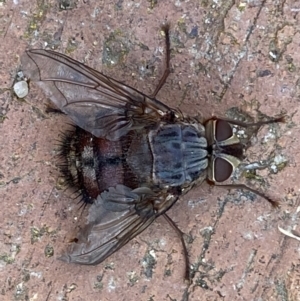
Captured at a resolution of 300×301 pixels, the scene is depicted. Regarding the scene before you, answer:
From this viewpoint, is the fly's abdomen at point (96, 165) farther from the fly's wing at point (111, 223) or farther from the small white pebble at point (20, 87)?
the small white pebble at point (20, 87)

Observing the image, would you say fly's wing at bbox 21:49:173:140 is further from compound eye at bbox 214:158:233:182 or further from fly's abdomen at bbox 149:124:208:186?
compound eye at bbox 214:158:233:182

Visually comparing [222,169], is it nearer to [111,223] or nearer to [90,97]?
[111,223]

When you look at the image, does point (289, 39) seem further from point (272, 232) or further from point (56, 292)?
point (56, 292)

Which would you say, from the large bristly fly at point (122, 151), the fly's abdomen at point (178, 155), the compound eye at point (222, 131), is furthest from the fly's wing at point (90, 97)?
the compound eye at point (222, 131)

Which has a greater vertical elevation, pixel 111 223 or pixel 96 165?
pixel 96 165

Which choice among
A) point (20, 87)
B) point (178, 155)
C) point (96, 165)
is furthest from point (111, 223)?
point (20, 87)

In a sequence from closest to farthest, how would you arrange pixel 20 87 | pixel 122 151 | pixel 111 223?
pixel 111 223 → pixel 122 151 → pixel 20 87

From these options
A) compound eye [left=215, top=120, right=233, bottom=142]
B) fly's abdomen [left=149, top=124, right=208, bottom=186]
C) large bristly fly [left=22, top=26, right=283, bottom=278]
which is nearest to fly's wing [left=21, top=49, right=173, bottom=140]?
large bristly fly [left=22, top=26, right=283, bottom=278]
